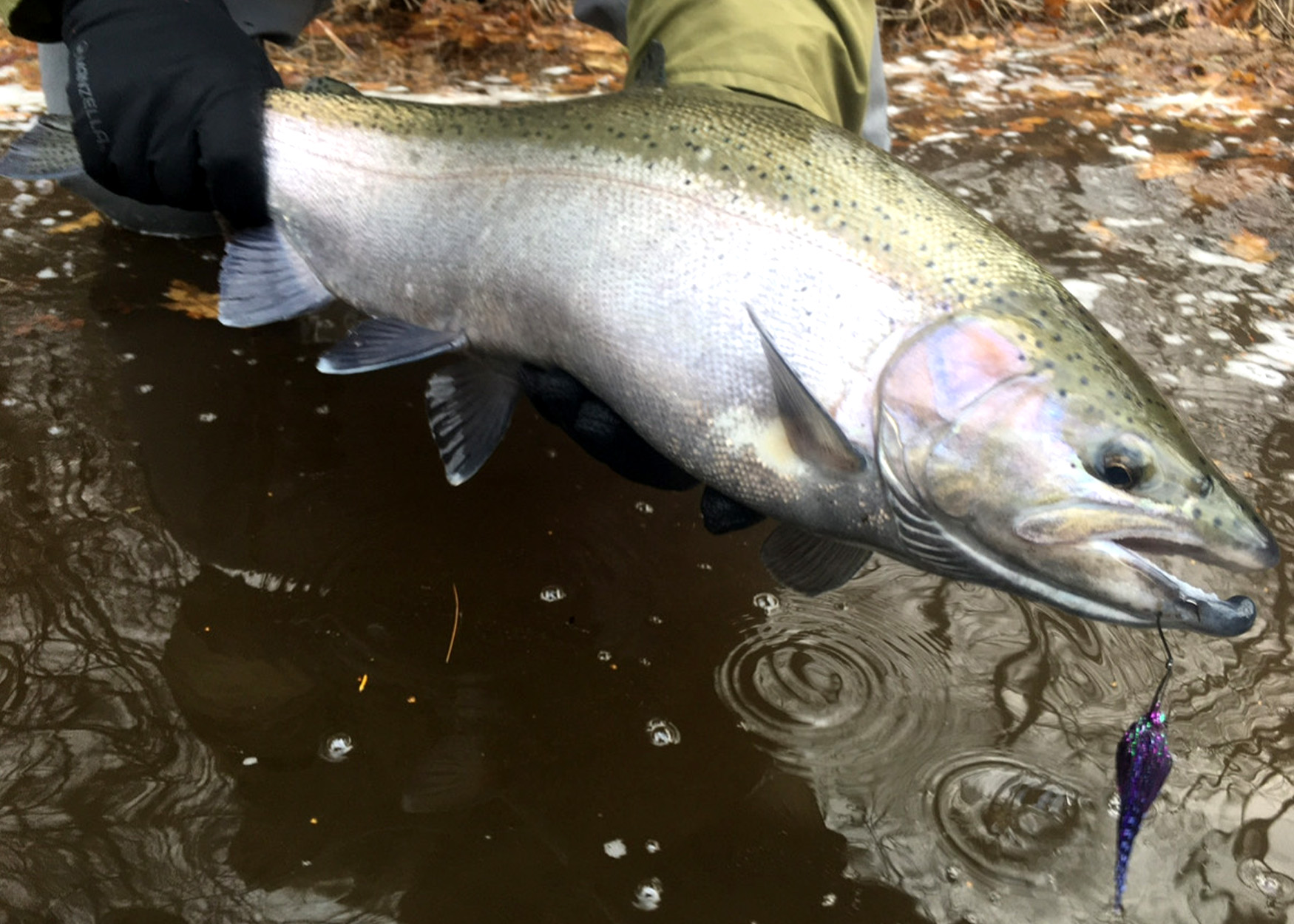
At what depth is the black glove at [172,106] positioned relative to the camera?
231cm

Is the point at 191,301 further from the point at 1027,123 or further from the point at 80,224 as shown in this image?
the point at 1027,123

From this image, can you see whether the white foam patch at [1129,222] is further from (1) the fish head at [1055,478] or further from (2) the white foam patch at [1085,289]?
(1) the fish head at [1055,478]

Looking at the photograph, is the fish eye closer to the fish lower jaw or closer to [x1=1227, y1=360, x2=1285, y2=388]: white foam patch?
the fish lower jaw

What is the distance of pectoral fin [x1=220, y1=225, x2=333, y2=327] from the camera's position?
7.77ft

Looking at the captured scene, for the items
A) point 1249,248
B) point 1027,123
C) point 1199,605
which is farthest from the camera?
point 1027,123

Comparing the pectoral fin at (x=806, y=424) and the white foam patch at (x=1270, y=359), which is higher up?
the pectoral fin at (x=806, y=424)

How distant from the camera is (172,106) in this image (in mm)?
2383

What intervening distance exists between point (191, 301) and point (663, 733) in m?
2.20

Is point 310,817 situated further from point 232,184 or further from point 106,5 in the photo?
point 106,5

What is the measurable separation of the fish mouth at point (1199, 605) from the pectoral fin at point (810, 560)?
481 mm

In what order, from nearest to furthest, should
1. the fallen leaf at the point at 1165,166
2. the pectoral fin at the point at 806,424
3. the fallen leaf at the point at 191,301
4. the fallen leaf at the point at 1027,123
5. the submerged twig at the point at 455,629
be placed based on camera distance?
1. the pectoral fin at the point at 806,424
2. the submerged twig at the point at 455,629
3. the fallen leaf at the point at 191,301
4. the fallen leaf at the point at 1165,166
5. the fallen leaf at the point at 1027,123

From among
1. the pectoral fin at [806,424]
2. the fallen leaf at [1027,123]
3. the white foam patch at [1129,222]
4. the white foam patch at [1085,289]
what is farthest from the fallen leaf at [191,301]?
the fallen leaf at [1027,123]

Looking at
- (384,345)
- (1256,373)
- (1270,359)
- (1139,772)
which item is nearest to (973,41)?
(1270,359)

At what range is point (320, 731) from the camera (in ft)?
6.54
